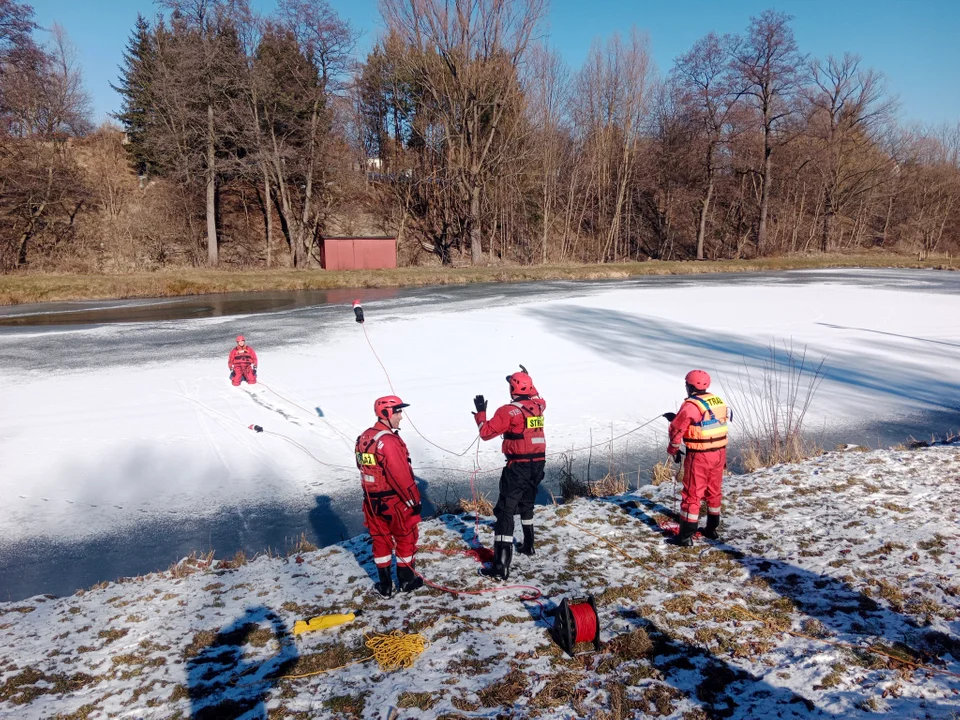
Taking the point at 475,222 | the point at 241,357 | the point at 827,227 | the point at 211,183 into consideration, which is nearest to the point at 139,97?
the point at 211,183

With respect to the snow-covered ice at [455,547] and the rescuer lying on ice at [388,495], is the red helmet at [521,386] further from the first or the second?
the snow-covered ice at [455,547]

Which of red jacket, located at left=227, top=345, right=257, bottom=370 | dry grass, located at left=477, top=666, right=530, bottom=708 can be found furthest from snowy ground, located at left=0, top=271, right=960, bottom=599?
dry grass, located at left=477, top=666, right=530, bottom=708

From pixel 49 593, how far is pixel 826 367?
45.7 ft

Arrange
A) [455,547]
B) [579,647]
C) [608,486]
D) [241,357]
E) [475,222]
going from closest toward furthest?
[579,647] → [455,547] → [608,486] → [241,357] → [475,222]

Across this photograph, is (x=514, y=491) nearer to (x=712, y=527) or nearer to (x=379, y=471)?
(x=379, y=471)

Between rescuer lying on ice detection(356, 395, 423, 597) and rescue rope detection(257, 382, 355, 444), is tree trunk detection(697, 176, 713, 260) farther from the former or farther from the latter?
rescuer lying on ice detection(356, 395, 423, 597)

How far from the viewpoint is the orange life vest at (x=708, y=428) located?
18.7 feet

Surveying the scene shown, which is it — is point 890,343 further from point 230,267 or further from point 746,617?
point 230,267

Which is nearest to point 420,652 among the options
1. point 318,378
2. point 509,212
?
point 318,378

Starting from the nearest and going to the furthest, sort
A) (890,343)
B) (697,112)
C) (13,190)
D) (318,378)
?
1. (318,378)
2. (890,343)
3. (13,190)
4. (697,112)

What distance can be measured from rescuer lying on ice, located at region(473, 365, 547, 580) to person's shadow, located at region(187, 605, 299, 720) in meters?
1.87

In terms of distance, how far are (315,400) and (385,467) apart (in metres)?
6.71

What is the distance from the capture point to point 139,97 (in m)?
38.0

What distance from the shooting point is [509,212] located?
150ft
